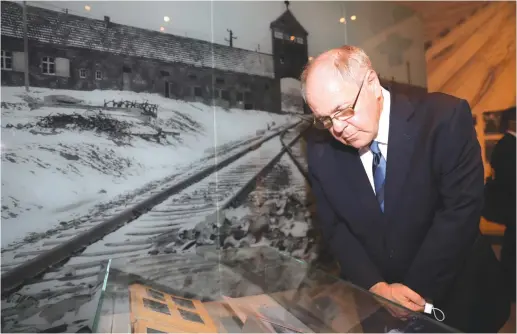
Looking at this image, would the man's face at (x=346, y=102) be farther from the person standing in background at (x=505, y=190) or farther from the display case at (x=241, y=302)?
the person standing in background at (x=505, y=190)

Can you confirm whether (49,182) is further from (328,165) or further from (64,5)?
(328,165)

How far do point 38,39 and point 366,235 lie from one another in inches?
68.7

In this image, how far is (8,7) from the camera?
183cm

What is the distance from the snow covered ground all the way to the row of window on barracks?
48mm

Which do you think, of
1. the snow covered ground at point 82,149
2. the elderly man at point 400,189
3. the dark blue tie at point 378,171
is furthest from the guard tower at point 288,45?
the dark blue tie at point 378,171

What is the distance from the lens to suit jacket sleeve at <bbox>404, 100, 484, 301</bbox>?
1209mm

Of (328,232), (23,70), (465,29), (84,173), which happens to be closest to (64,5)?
(23,70)

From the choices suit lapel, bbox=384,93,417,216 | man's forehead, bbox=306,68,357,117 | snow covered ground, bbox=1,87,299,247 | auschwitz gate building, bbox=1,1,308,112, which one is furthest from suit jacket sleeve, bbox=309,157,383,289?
auschwitz gate building, bbox=1,1,308,112

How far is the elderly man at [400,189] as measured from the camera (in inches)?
46.9

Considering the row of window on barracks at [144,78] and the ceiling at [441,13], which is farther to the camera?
the ceiling at [441,13]

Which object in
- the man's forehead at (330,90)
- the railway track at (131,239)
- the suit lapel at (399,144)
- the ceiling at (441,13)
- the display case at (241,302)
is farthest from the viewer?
the ceiling at (441,13)

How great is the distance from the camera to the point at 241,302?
47.2 inches

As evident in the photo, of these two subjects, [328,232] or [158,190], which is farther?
[158,190]

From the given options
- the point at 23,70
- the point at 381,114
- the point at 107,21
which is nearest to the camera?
the point at 381,114
